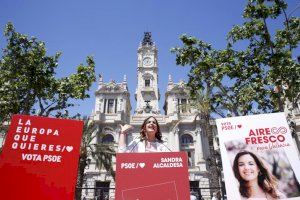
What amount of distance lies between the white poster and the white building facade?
23175mm

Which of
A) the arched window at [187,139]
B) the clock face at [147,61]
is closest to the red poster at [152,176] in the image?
the arched window at [187,139]

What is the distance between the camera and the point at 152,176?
14.4 feet

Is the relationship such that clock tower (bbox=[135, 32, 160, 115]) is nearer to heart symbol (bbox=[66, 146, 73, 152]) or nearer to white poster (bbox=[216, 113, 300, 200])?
white poster (bbox=[216, 113, 300, 200])

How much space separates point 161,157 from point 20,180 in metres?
2.23

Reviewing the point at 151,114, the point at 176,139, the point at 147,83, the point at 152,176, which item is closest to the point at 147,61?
the point at 147,83

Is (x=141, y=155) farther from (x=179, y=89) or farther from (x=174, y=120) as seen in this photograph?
(x=179, y=89)

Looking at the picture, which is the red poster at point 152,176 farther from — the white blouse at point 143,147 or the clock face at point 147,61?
the clock face at point 147,61

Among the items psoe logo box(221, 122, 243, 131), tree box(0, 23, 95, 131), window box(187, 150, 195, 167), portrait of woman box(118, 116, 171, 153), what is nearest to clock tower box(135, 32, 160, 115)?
window box(187, 150, 195, 167)

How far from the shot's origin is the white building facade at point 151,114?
3005 cm

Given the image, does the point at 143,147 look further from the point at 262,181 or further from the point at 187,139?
the point at 187,139

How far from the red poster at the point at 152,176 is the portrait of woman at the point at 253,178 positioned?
89cm

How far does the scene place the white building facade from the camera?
30.0 meters

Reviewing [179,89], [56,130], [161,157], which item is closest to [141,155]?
[161,157]

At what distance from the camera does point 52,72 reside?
1549 cm
